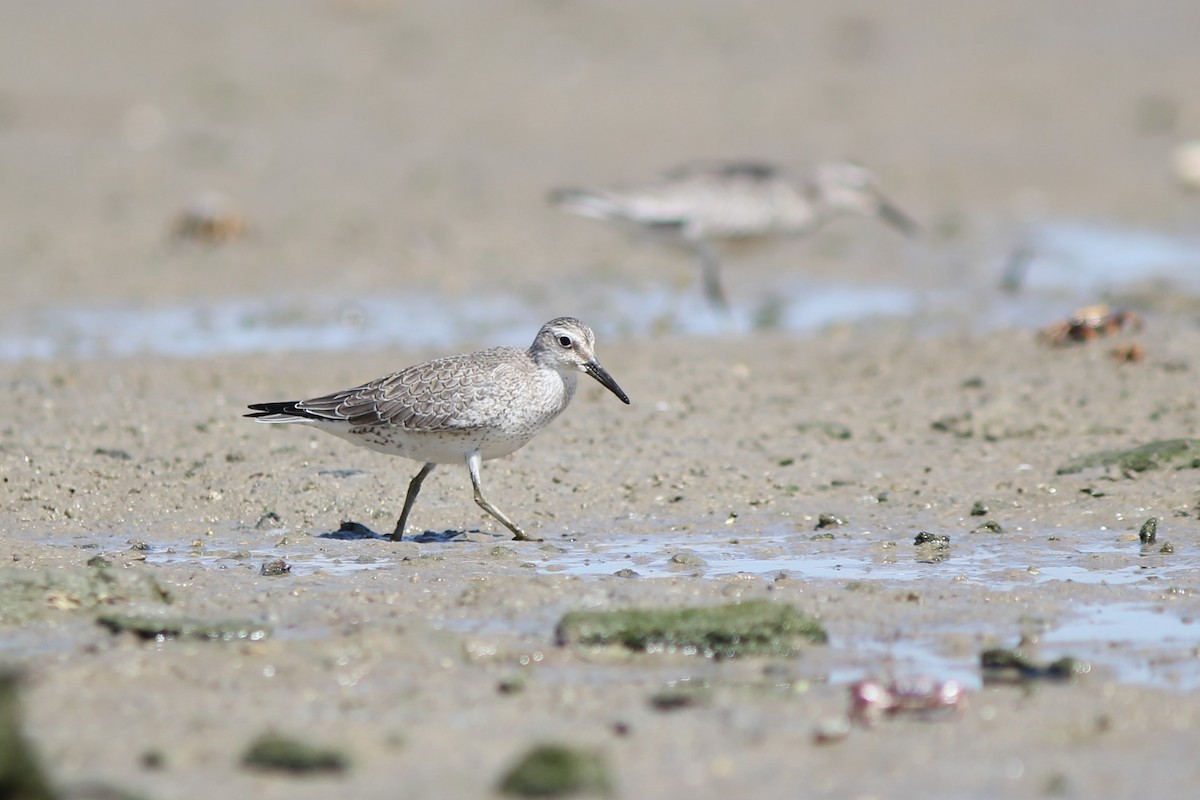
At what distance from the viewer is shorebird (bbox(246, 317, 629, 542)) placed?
7965 mm

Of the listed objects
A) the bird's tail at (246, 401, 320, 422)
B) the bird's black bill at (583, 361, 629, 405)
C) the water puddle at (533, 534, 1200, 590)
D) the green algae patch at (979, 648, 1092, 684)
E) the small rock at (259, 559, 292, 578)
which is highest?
the bird's black bill at (583, 361, 629, 405)

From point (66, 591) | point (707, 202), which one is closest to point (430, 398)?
point (66, 591)

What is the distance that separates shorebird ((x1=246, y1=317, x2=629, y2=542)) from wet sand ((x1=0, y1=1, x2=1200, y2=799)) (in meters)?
0.40

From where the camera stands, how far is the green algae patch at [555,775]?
4562mm

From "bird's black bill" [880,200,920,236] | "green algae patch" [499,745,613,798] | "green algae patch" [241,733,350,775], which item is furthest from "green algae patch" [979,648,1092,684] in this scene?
"bird's black bill" [880,200,920,236]

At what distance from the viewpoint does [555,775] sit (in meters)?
4.56

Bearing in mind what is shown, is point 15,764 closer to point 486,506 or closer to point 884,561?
point 486,506

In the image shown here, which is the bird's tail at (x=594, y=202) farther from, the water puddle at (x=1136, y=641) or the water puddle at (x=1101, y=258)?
the water puddle at (x=1136, y=641)

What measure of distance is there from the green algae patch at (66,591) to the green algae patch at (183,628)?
25cm

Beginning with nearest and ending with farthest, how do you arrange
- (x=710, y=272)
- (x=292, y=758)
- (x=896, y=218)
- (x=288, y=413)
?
(x=292, y=758) < (x=288, y=413) < (x=710, y=272) < (x=896, y=218)

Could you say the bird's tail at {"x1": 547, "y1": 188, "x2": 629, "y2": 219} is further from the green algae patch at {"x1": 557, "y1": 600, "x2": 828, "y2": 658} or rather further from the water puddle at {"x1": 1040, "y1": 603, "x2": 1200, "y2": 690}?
the green algae patch at {"x1": 557, "y1": 600, "x2": 828, "y2": 658}

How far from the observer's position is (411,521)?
8.40 metres

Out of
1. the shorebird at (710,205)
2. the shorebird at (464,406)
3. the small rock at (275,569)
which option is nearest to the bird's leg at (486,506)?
the shorebird at (464,406)

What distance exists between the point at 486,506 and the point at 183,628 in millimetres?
2121
